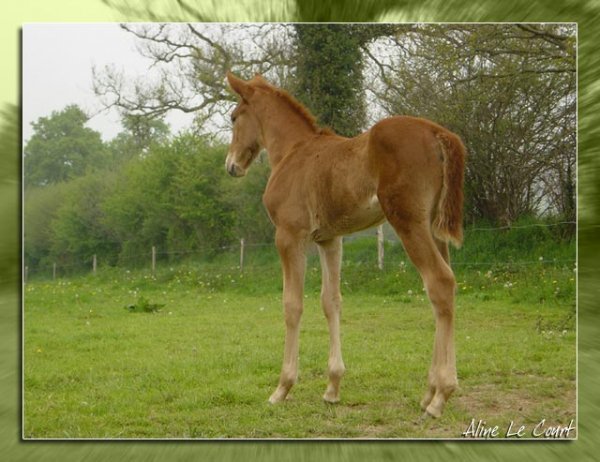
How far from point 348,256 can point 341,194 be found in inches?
26.4

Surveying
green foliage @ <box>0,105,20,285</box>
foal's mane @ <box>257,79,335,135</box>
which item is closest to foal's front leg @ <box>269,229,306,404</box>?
foal's mane @ <box>257,79,335,135</box>

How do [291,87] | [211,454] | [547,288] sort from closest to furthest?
[211,454] < [547,288] < [291,87]

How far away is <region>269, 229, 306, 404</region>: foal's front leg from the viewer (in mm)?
4965

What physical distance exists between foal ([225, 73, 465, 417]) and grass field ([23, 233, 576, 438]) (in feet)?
0.78

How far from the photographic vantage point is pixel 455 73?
534 cm

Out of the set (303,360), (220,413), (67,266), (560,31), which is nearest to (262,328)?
(303,360)

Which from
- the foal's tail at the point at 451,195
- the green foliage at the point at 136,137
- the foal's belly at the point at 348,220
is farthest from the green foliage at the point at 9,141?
the foal's tail at the point at 451,195

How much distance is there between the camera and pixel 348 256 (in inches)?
211

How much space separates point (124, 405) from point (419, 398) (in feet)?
6.49

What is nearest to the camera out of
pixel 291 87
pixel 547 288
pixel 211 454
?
pixel 211 454

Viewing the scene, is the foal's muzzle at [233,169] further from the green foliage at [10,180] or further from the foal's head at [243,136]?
the green foliage at [10,180]

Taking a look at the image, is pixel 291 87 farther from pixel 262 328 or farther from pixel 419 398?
pixel 419 398

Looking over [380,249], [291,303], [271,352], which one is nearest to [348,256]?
[380,249]

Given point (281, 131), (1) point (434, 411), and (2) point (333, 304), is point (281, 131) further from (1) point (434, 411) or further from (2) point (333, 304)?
(1) point (434, 411)
